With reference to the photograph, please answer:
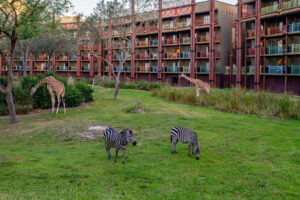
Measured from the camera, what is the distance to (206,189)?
672 cm

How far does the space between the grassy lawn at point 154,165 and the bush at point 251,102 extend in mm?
2746

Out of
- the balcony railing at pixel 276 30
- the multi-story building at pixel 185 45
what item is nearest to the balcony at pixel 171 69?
the multi-story building at pixel 185 45

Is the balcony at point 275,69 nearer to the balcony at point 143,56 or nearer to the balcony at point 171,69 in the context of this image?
the balcony at point 171,69

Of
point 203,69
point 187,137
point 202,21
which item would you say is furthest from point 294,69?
point 187,137

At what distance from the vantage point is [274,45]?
3625cm

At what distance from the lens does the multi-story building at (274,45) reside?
1293 inches

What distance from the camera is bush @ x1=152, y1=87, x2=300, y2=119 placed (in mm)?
17328

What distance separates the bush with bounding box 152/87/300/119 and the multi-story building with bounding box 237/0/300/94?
13791 mm

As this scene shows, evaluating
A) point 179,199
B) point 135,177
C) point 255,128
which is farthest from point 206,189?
point 255,128

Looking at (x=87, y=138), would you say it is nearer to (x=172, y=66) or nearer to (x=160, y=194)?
(x=160, y=194)

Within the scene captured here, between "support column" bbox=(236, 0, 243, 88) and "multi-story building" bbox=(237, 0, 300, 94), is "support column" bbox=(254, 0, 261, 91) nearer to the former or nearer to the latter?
"multi-story building" bbox=(237, 0, 300, 94)

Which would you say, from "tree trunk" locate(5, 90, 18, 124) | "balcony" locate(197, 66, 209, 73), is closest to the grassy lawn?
"tree trunk" locate(5, 90, 18, 124)

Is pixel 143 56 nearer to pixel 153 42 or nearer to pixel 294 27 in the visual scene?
pixel 153 42

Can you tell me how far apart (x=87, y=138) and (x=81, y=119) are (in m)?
4.49
